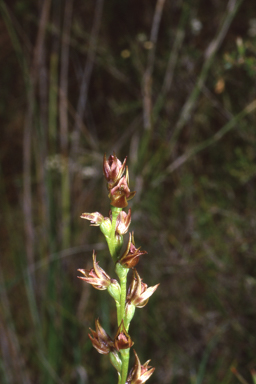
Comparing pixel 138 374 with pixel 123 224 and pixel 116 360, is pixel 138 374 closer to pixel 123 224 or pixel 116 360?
pixel 116 360

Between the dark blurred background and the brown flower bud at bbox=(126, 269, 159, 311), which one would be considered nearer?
the brown flower bud at bbox=(126, 269, 159, 311)

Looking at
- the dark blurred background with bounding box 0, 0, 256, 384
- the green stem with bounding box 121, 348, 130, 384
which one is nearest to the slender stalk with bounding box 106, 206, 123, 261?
the green stem with bounding box 121, 348, 130, 384

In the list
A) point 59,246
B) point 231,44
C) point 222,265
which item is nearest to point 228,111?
point 231,44

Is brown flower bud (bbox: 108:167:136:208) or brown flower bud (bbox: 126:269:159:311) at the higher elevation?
brown flower bud (bbox: 108:167:136:208)

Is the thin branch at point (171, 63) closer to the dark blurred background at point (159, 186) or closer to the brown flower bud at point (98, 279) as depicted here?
Result: the dark blurred background at point (159, 186)

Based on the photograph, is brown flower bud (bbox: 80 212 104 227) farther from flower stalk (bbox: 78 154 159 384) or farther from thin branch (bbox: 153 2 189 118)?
thin branch (bbox: 153 2 189 118)

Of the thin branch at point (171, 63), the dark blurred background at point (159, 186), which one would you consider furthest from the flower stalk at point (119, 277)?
the thin branch at point (171, 63)
